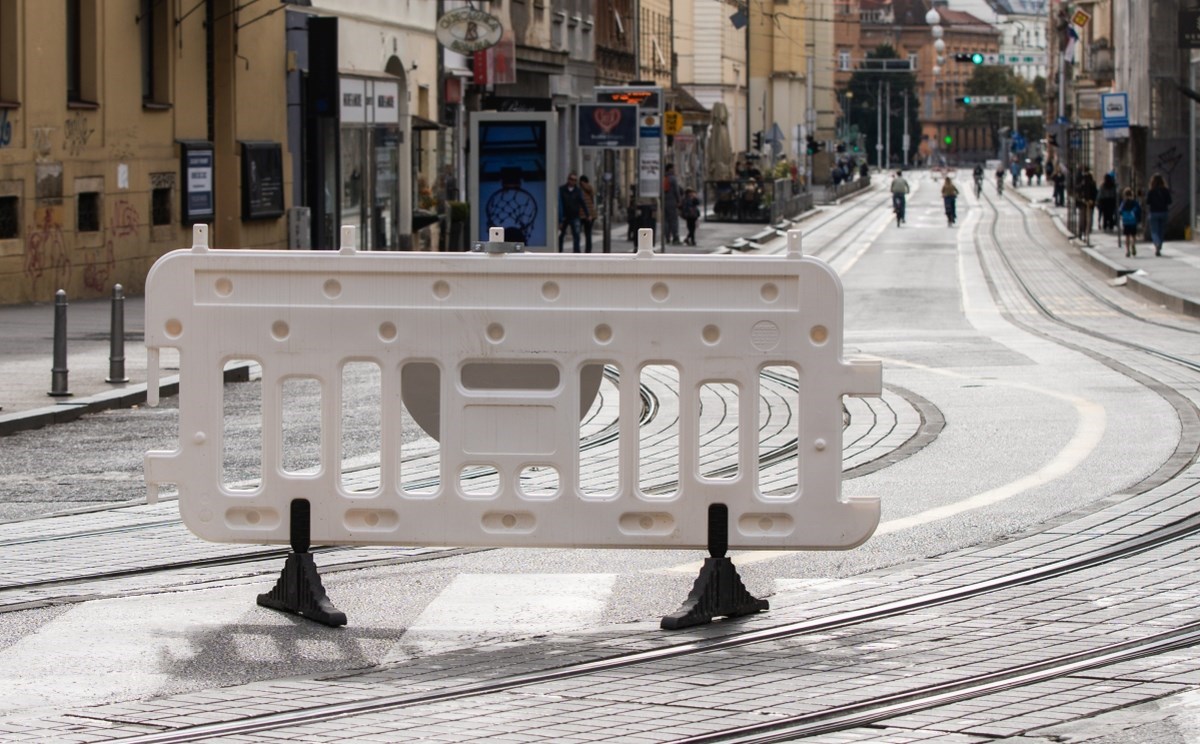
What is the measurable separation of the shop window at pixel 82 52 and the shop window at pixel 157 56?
75.4 inches

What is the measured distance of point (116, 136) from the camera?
91.2ft

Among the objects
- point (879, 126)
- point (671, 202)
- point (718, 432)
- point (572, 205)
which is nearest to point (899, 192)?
point (671, 202)

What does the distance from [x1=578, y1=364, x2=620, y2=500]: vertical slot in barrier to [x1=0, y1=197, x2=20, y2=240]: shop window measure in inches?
438

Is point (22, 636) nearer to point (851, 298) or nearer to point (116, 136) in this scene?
point (116, 136)

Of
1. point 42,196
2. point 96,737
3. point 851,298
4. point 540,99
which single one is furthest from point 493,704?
point 540,99

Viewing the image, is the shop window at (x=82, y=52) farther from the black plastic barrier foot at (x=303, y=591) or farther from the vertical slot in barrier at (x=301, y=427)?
the black plastic barrier foot at (x=303, y=591)

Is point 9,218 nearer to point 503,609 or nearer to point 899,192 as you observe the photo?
point 503,609

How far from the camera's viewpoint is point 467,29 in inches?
1353

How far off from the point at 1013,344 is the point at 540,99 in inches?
1077

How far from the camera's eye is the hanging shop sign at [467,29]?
112ft

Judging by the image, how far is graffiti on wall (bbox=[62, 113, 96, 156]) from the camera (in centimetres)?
2636

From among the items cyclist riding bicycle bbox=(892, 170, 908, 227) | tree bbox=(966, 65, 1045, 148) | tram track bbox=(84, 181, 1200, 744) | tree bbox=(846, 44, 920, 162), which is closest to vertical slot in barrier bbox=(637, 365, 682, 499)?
tram track bbox=(84, 181, 1200, 744)

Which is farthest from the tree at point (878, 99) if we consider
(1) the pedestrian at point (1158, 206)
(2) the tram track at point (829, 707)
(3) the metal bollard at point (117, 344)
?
(2) the tram track at point (829, 707)

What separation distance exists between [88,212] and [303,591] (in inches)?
820
